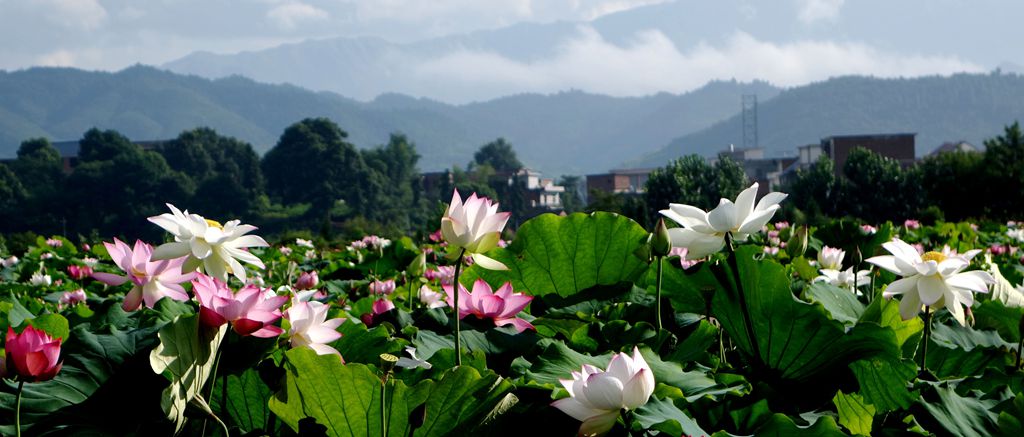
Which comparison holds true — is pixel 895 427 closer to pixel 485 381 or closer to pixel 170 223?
pixel 485 381

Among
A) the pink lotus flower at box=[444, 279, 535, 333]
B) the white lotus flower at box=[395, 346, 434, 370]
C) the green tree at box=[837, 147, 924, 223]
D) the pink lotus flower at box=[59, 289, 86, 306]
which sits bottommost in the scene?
the green tree at box=[837, 147, 924, 223]

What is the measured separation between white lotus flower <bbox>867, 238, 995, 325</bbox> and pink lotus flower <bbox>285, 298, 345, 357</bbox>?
3.01 feet

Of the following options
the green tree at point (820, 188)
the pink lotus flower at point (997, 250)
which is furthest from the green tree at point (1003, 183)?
the pink lotus flower at point (997, 250)

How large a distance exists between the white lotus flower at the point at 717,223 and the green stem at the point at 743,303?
2cm

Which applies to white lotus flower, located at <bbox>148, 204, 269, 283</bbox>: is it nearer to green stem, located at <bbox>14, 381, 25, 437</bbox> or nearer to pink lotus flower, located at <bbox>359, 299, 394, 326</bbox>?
green stem, located at <bbox>14, 381, 25, 437</bbox>

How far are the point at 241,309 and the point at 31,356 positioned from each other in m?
0.27

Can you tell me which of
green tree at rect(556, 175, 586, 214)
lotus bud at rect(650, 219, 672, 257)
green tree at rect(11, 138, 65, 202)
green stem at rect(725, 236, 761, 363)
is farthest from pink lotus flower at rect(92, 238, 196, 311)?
green tree at rect(556, 175, 586, 214)

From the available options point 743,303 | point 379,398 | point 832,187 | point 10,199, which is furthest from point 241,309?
point 10,199

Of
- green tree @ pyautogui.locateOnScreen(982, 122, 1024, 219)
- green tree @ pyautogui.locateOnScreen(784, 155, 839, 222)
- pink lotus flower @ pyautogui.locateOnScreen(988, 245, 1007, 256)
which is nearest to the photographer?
pink lotus flower @ pyautogui.locateOnScreen(988, 245, 1007, 256)

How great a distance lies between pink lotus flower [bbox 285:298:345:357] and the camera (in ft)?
4.93

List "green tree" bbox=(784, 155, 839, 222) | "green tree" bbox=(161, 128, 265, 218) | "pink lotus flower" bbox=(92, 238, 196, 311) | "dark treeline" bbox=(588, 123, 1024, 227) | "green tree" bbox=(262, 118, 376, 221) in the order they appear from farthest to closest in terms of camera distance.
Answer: "green tree" bbox=(262, 118, 376, 221) → "green tree" bbox=(161, 128, 265, 218) → "green tree" bbox=(784, 155, 839, 222) → "dark treeline" bbox=(588, 123, 1024, 227) → "pink lotus flower" bbox=(92, 238, 196, 311)

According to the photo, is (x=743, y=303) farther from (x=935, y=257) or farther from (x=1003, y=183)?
(x=1003, y=183)

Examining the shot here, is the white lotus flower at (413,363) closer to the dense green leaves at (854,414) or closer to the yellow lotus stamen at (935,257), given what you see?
the dense green leaves at (854,414)

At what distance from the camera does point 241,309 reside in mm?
1367
